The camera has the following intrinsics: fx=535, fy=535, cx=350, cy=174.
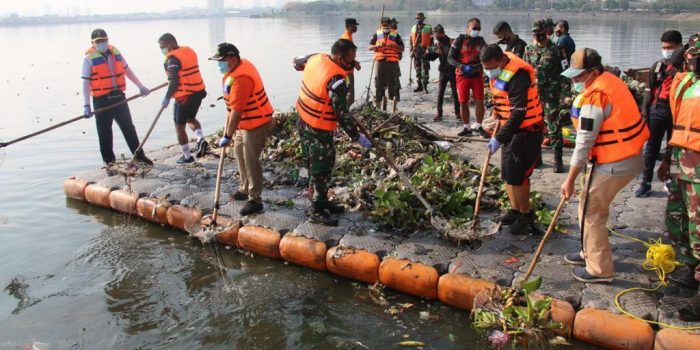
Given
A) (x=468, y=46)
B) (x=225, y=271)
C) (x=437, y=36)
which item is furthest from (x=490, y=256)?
(x=437, y=36)

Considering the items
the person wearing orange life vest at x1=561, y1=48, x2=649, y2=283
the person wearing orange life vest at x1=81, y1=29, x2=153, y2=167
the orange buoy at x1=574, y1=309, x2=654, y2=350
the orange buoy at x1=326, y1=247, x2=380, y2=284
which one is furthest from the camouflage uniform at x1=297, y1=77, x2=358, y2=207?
the person wearing orange life vest at x1=81, y1=29, x2=153, y2=167

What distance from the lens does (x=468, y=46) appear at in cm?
802

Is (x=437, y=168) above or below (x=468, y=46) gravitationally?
below

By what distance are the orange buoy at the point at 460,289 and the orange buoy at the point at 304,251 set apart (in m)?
1.28

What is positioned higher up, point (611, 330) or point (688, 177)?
point (688, 177)

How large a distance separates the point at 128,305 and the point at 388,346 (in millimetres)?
2554

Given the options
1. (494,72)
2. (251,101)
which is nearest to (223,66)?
(251,101)

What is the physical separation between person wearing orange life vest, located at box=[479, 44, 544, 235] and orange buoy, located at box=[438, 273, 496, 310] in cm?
104

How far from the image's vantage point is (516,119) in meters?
4.79

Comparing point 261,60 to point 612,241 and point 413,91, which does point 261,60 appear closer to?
point 413,91

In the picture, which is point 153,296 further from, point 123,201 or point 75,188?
point 75,188

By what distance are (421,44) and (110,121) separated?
7.11 m

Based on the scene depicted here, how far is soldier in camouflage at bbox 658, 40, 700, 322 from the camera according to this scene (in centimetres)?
377

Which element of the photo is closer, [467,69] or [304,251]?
[304,251]
